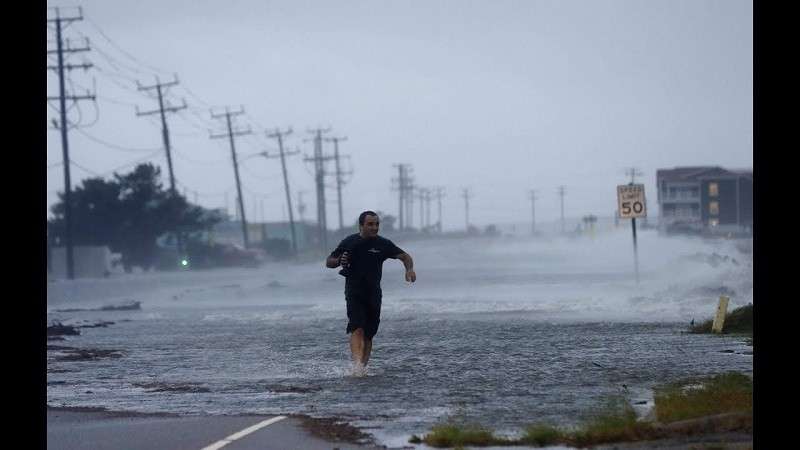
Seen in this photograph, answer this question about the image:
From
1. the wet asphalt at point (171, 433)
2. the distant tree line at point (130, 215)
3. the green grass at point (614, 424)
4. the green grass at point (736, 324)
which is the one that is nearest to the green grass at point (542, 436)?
the green grass at point (614, 424)

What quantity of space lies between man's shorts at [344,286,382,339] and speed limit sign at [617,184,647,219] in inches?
Result: 725

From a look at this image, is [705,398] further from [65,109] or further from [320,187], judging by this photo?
[320,187]

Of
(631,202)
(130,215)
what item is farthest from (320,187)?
(631,202)

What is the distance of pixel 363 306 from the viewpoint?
623 inches

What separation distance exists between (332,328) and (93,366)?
771 centimetres

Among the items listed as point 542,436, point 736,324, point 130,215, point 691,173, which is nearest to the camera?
point 542,436

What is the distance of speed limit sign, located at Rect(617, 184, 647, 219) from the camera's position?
3350cm

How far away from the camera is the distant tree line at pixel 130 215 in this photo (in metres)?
82.8

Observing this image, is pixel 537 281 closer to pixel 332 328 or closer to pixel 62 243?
pixel 332 328

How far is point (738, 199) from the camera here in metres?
130

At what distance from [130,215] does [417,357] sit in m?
67.8

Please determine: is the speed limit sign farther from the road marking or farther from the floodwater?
the road marking
